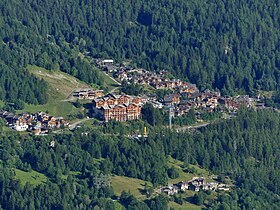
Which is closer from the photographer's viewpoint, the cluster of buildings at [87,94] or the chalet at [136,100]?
the chalet at [136,100]

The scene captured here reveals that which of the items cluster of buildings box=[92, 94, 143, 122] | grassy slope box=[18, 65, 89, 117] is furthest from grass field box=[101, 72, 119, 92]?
cluster of buildings box=[92, 94, 143, 122]

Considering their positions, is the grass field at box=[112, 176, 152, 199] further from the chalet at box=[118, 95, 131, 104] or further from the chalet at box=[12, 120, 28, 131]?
the chalet at box=[118, 95, 131, 104]

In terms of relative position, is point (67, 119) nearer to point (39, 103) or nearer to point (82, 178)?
point (39, 103)

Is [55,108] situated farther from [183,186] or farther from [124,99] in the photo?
[183,186]

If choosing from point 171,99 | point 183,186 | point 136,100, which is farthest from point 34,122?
point 171,99

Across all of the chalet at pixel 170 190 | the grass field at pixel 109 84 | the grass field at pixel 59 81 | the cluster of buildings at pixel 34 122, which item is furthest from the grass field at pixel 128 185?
the grass field at pixel 109 84

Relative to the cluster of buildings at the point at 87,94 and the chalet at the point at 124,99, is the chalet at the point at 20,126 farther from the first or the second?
the chalet at the point at 124,99
